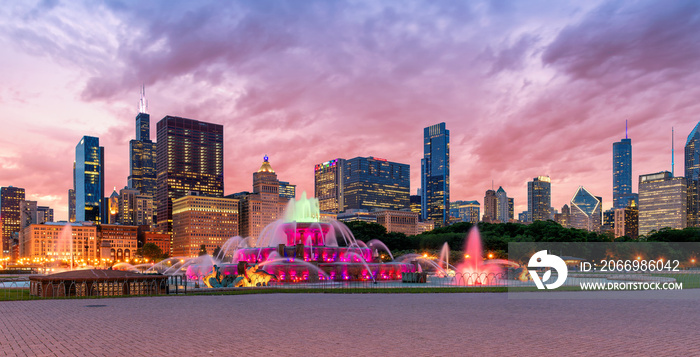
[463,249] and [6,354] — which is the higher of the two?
[6,354]

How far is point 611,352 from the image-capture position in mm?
13789

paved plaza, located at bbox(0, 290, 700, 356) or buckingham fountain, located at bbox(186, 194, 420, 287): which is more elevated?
paved plaza, located at bbox(0, 290, 700, 356)

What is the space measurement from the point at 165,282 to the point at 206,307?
38.9ft

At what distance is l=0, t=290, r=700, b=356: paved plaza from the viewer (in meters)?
14.1

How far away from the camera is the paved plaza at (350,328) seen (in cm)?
1413

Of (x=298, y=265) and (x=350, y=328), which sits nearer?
(x=350, y=328)

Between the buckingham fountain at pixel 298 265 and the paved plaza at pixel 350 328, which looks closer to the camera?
the paved plaza at pixel 350 328

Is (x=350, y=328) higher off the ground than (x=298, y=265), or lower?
higher

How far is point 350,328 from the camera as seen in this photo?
17.8 m

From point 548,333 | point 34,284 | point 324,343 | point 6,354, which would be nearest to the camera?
point 6,354

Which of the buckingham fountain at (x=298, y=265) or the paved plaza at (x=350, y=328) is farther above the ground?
the paved plaza at (x=350, y=328)

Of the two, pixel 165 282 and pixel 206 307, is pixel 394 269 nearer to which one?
pixel 165 282

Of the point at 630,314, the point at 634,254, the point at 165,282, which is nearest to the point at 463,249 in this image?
the point at 634,254

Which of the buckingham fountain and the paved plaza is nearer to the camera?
the paved plaza
